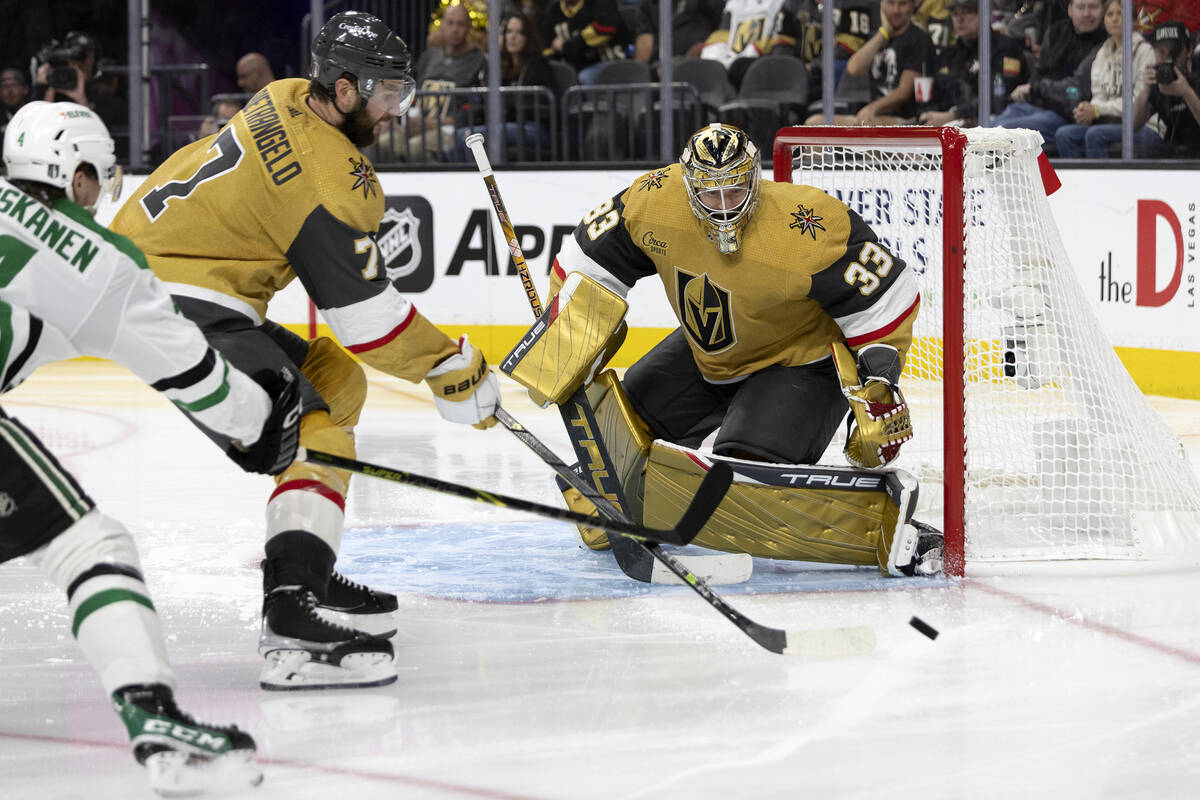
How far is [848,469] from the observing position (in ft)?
10.7

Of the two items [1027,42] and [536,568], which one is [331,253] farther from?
[1027,42]

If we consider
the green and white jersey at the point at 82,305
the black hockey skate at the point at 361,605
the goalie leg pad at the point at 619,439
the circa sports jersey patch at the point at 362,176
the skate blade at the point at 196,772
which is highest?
the circa sports jersey patch at the point at 362,176

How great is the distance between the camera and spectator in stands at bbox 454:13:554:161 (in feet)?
23.3

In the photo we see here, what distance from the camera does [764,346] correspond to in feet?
11.4

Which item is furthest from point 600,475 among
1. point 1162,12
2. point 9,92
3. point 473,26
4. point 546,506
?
point 9,92

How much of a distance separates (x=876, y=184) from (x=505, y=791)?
253 centimetres

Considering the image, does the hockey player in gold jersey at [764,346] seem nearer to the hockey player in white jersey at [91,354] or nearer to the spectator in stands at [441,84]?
the hockey player in white jersey at [91,354]

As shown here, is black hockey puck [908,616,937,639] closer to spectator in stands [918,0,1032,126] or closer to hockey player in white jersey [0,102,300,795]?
hockey player in white jersey [0,102,300,795]

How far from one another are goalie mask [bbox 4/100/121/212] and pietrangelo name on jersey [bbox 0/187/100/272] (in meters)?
0.06

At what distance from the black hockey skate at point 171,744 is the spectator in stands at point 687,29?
550 cm

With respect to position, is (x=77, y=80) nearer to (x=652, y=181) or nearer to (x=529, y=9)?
(x=529, y=9)

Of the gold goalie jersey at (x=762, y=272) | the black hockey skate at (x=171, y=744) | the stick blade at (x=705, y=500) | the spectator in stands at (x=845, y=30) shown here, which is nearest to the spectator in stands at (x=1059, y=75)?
the spectator in stands at (x=845, y=30)

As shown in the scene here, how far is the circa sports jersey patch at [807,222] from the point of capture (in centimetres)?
328

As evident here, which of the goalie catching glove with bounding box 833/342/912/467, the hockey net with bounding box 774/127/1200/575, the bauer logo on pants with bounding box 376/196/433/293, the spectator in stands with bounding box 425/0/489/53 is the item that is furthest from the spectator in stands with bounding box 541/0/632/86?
the goalie catching glove with bounding box 833/342/912/467
